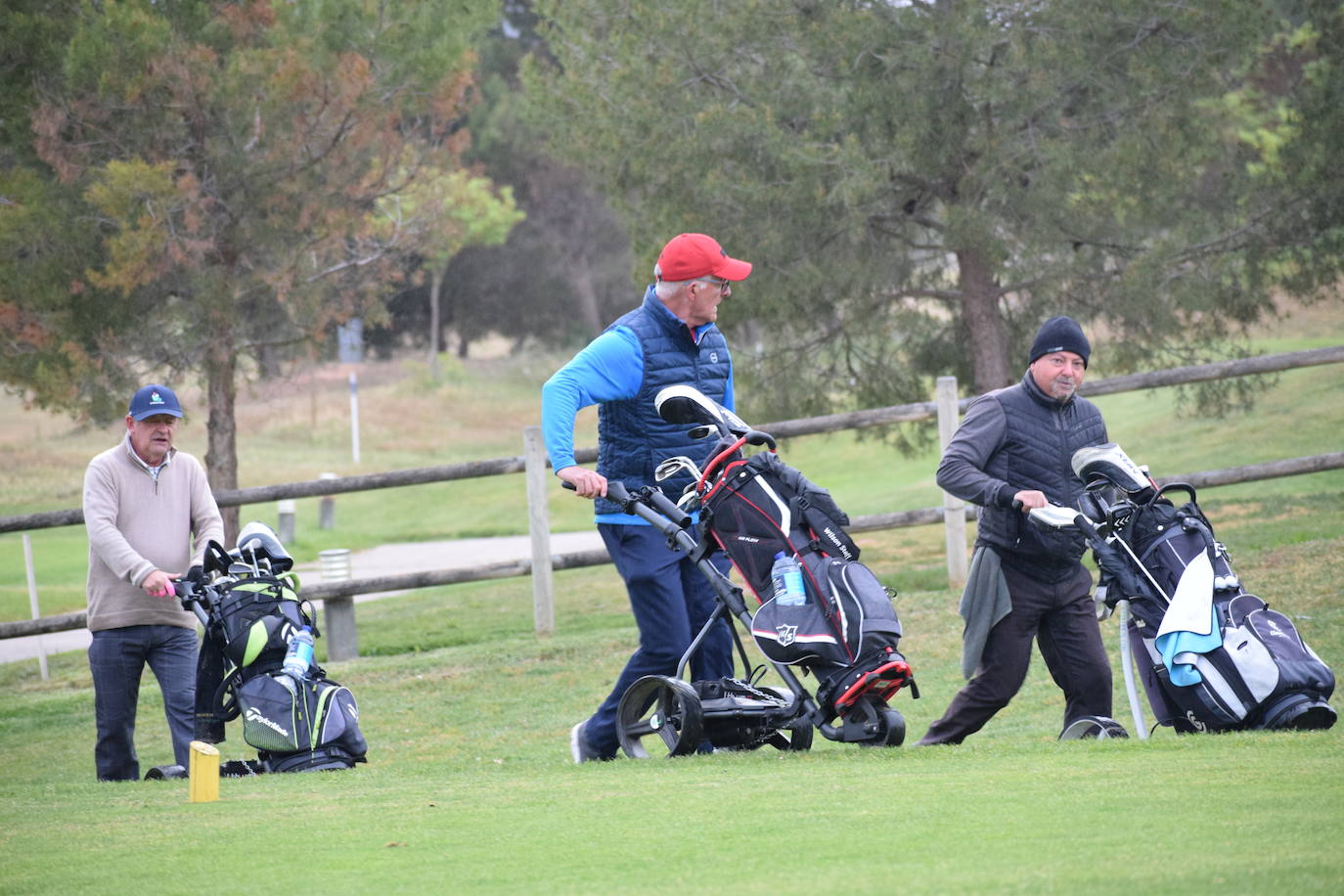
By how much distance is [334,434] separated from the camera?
3609cm

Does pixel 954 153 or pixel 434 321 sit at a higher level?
pixel 954 153

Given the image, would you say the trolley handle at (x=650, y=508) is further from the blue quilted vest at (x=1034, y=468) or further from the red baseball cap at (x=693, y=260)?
the blue quilted vest at (x=1034, y=468)

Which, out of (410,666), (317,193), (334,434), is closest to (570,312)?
(334,434)

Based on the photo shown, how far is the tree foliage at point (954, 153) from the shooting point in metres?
13.8

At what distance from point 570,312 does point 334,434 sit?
14738mm

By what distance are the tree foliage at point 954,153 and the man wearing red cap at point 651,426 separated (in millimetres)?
7187

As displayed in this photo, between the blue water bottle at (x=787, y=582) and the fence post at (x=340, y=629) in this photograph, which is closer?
the blue water bottle at (x=787, y=582)

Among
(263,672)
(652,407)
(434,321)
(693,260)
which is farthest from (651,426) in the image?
(434,321)

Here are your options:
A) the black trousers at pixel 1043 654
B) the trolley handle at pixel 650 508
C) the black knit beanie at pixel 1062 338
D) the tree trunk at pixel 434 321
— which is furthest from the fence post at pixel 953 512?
the tree trunk at pixel 434 321

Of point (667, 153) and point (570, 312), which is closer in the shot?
point (667, 153)

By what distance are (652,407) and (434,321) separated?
3890cm

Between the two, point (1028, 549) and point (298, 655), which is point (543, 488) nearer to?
point (298, 655)

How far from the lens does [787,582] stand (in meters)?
5.91

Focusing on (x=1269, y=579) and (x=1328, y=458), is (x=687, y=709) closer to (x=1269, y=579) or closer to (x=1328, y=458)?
(x=1269, y=579)
